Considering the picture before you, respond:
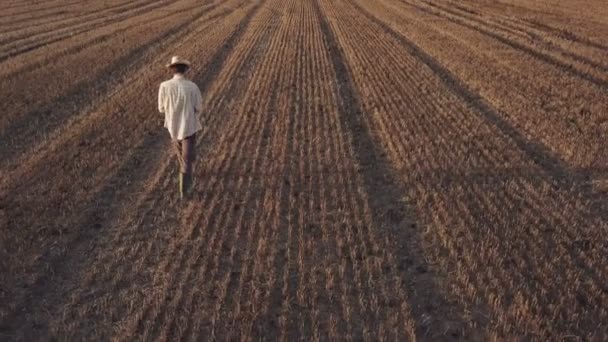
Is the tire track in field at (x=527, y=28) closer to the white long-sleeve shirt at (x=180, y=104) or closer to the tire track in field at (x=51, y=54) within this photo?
the white long-sleeve shirt at (x=180, y=104)

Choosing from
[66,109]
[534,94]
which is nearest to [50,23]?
[66,109]

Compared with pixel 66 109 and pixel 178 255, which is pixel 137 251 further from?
pixel 66 109

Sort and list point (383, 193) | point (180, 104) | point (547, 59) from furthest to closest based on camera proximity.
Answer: point (547, 59)
point (383, 193)
point (180, 104)

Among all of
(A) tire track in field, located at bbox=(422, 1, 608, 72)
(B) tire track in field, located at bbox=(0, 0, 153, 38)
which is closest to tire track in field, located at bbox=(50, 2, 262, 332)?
(A) tire track in field, located at bbox=(422, 1, 608, 72)

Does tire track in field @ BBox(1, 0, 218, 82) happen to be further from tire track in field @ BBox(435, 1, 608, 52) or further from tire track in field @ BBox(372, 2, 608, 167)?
tire track in field @ BBox(435, 1, 608, 52)

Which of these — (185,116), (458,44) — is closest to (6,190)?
(185,116)

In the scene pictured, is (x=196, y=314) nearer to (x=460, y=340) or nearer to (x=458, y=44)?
(x=460, y=340)
